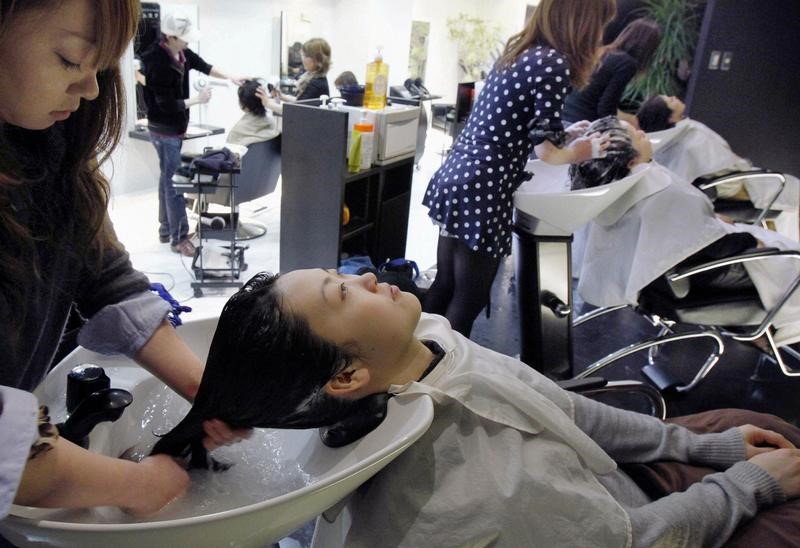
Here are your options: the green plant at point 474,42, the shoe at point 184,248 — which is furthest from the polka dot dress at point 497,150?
the green plant at point 474,42

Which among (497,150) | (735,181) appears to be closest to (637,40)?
(735,181)

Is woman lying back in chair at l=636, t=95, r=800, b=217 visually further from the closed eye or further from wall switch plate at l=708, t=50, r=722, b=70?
the closed eye

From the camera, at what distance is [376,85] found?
8.74ft

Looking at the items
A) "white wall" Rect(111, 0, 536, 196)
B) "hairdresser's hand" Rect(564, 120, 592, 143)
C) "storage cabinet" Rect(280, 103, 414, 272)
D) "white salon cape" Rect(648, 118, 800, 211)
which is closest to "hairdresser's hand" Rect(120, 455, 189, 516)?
"hairdresser's hand" Rect(564, 120, 592, 143)

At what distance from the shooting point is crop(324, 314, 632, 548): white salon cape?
33.6 inches

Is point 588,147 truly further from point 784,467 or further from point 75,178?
point 75,178

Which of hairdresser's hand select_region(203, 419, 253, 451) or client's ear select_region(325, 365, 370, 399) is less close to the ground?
client's ear select_region(325, 365, 370, 399)

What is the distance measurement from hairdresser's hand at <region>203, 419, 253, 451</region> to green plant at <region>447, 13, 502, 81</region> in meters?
5.11

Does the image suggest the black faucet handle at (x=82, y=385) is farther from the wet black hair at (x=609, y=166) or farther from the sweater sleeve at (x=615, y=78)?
the sweater sleeve at (x=615, y=78)

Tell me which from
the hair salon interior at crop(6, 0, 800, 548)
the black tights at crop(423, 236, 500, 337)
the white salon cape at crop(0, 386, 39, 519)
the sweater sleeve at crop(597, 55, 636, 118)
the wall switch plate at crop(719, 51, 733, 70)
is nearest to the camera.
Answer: the white salon cape at crop(0, 386, 39, 519)

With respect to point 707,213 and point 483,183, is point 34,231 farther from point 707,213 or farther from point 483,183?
point 707,213

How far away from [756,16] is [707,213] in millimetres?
3693

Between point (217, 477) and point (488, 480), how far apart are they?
0.40 m

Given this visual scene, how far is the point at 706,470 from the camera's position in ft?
3.87
